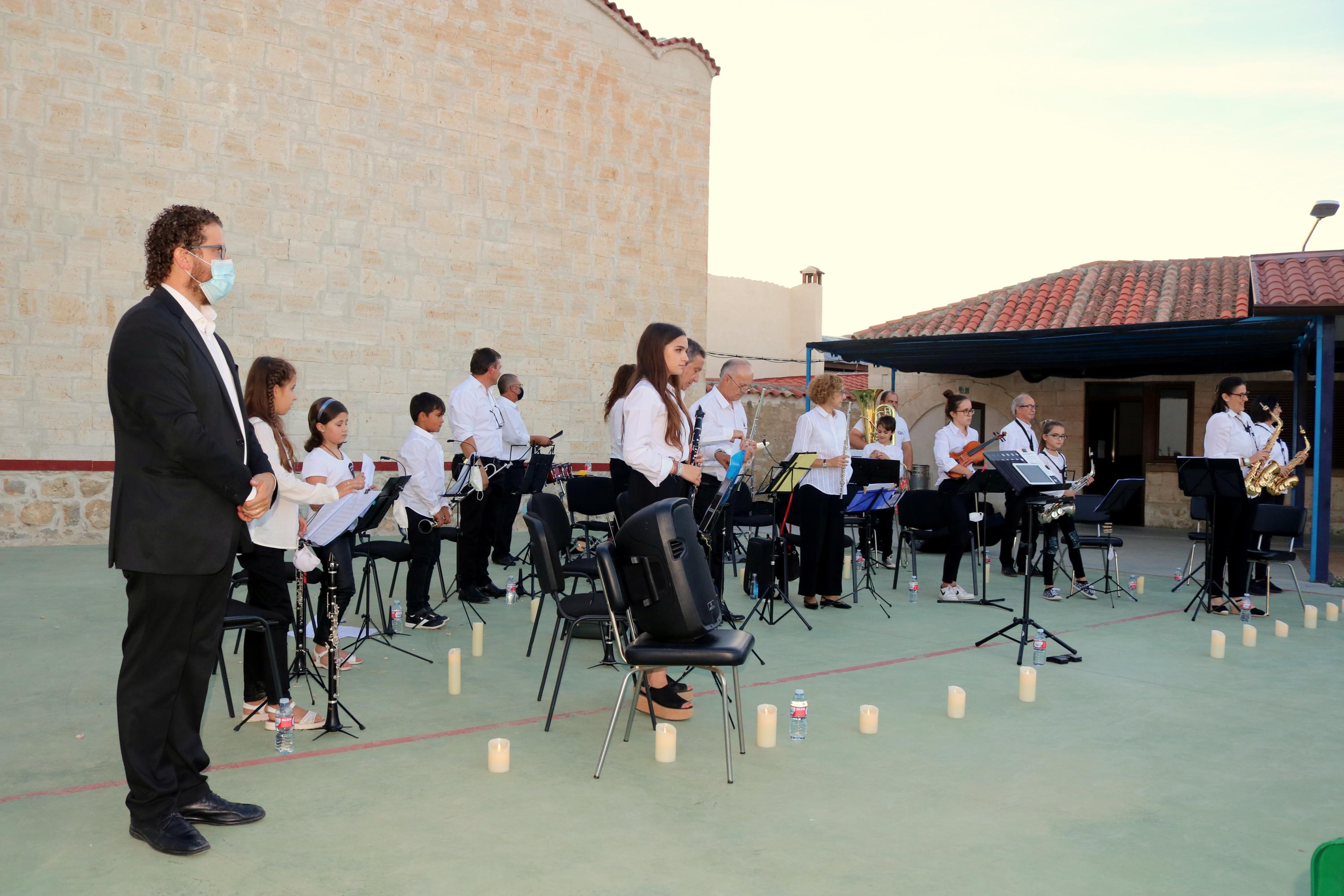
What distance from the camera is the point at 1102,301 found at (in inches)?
616

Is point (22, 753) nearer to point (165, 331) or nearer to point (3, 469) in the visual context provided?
point (165, 331)

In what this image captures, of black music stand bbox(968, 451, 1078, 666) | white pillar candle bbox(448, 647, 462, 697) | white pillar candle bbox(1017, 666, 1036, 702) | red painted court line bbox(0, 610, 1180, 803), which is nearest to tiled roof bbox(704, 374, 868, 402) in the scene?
black music stand bbox(968, 451, 1078, 666)

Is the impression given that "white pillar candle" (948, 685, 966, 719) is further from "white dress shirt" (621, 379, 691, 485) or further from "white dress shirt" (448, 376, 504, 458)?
"white dress shirt" (448, 376, 504, 458)

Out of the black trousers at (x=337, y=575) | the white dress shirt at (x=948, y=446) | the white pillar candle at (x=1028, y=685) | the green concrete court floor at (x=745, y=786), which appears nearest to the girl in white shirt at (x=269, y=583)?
the green concrete court floor at (x=745, y=786)

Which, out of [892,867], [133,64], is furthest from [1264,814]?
[133,64]

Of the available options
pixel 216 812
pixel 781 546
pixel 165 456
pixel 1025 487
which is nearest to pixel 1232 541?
pixel 1025 487

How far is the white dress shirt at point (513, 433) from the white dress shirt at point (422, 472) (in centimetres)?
265

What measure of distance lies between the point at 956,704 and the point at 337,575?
321cm

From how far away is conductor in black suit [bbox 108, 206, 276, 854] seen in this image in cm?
319

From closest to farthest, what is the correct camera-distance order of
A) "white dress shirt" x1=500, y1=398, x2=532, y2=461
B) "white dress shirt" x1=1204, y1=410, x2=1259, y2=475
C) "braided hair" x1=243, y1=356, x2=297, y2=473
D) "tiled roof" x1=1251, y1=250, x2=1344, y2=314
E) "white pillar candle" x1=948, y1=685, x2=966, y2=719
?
1. "braided hair" x1=243, y1=356, x2=297, y2=473
2. "white pillar candle" x1=948, y1=685, x2=966, y2=719
3. "white dress shirt" x1=1204, y1=410, x2=1259, y2=475
4. "white dress shirt" x1=500, y1=398, x2=532, y2=461
5. "tiled roof" x1=1251, y1=250, x2=1344, y2=314

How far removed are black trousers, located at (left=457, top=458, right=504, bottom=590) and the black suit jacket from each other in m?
4.39

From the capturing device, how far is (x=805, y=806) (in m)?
3.85

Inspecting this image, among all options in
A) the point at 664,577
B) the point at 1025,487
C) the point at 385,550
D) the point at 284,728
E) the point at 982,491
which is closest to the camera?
the point at 664,577

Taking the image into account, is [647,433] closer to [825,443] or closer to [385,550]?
[385,550]
